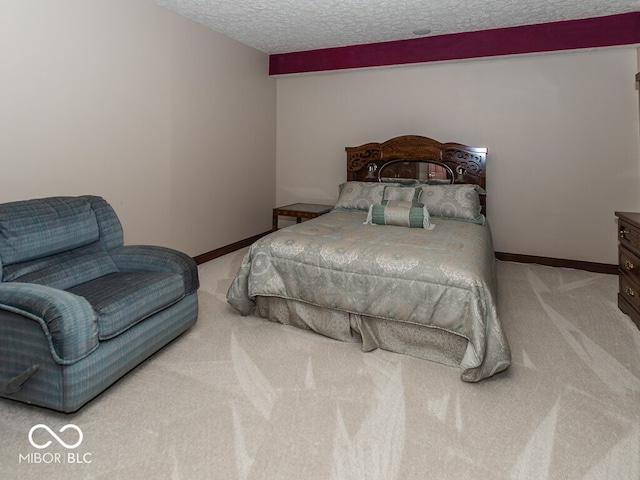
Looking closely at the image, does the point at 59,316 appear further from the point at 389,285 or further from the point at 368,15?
the point at 368,15

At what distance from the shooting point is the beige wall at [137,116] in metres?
2.79

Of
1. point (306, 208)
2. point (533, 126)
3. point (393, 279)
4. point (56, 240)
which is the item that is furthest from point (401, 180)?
point (56, 240)

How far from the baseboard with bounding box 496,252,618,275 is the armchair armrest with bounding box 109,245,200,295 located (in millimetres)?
3716

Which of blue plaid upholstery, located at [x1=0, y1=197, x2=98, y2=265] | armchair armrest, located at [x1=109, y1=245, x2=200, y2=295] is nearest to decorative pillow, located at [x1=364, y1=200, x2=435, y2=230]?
armchair armrest, located at [x1=109, y1=245, x2=200, y2=295]

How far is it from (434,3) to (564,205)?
8.44 feet

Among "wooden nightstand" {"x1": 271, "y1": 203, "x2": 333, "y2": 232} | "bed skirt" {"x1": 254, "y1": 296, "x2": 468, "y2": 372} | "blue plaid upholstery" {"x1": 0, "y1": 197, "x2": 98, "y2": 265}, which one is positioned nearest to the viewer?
"blue plaid upholstery" {"x1": 0, "y1": 197, "x2": 98, "y2": 265}

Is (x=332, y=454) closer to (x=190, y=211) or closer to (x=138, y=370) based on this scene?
(x=138, y=370)

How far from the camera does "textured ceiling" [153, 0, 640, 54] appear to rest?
3637 millimetres

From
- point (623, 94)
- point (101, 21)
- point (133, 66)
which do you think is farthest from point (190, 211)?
point (623, 94)

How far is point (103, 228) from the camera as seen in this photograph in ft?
9.05

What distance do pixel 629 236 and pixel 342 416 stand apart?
8.55ft

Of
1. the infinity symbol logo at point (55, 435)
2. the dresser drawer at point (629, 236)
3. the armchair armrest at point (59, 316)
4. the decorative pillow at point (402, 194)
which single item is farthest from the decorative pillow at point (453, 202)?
the infinity symbol logo at point (55, 435)

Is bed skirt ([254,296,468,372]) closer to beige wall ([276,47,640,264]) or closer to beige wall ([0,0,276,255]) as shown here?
beige wall ([0,0,276,255])

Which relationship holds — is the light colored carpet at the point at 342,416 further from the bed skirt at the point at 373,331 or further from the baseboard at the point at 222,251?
the baseboard at the point at 222,251
